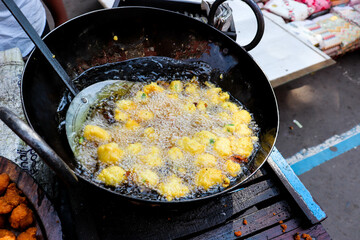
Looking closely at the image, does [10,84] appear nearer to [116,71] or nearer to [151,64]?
[116,71]

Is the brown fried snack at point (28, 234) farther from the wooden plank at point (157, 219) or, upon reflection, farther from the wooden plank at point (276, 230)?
the wooden plank at point (276, 230)

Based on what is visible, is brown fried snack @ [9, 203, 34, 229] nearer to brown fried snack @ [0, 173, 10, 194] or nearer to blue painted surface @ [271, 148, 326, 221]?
brown fried snack @ [0, 173, 10, 194]

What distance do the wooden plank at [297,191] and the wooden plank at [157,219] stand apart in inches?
14.2

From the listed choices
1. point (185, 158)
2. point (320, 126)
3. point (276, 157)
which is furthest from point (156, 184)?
point (320, 126)

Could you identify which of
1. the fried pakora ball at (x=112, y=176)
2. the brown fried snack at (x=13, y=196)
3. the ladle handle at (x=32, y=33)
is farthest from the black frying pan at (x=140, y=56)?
the brown fried snack at (x=13, y=196)

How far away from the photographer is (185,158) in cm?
169

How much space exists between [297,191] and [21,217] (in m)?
1.76

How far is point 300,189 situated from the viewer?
1.89 m

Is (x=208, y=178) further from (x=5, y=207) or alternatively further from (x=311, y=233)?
(x=5, y=207)

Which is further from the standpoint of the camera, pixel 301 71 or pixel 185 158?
pixel 301 71

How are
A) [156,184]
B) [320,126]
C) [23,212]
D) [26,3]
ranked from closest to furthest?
[23,212] < [156,184] < [26,3] < [320,126]

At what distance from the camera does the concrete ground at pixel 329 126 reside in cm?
310

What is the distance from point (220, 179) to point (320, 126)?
9.66 feet

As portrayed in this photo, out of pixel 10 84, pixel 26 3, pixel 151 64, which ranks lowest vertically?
pixel 151 64
